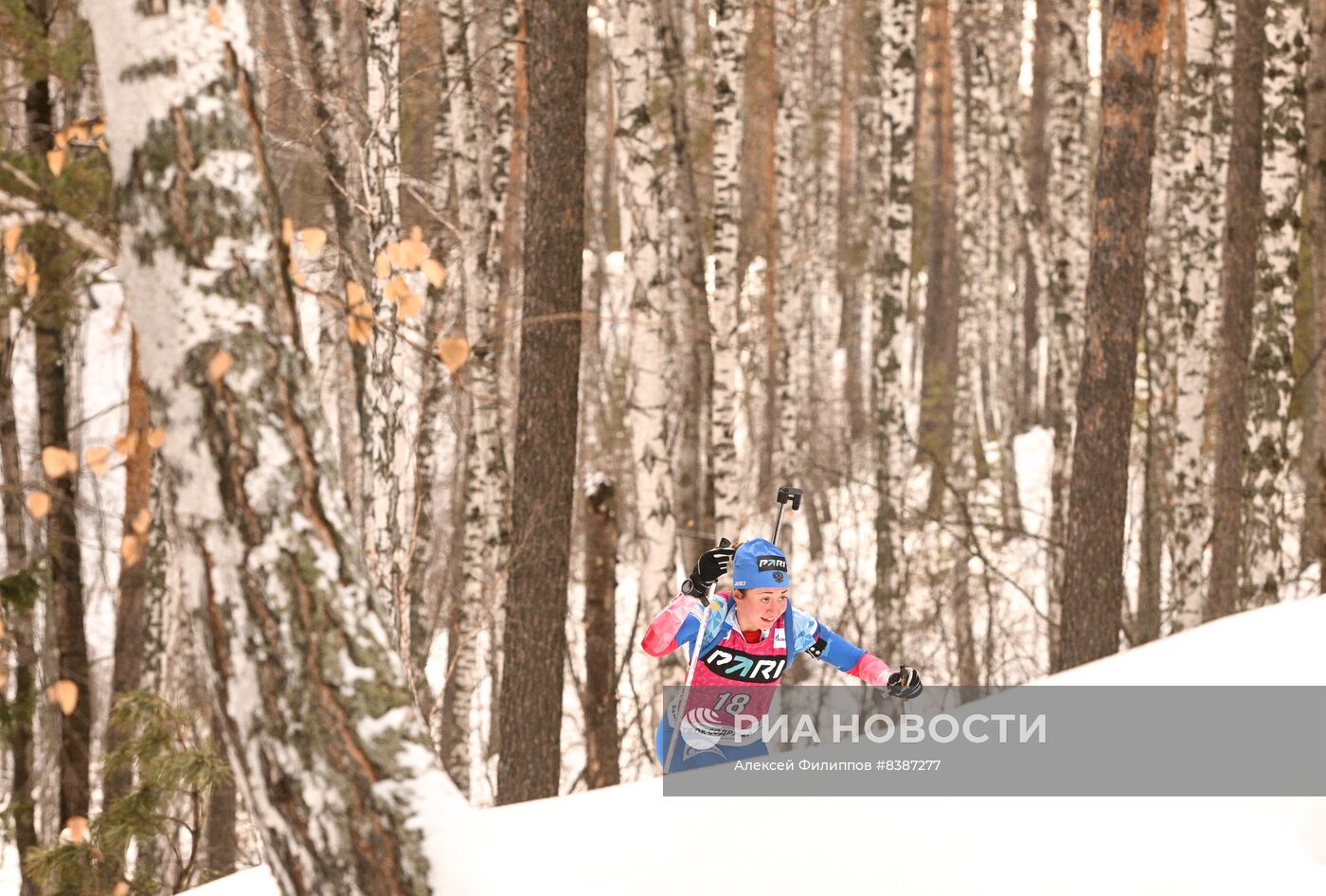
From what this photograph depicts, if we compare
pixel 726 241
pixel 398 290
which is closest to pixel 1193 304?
pixel 726 241

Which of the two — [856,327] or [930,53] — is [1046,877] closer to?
[930,53]

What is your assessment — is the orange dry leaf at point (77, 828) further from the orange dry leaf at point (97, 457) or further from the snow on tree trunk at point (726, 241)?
the snow on tree trunk at point (726, 241)

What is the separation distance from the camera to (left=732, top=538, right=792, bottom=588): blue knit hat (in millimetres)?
4422

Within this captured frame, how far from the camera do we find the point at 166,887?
7.14 meters

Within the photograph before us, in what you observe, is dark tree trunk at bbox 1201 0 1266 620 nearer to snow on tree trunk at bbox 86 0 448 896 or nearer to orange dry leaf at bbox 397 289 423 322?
orange dry leaf at bbox 397 289 423 322

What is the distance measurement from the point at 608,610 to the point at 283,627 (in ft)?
16.0

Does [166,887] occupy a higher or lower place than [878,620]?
lower

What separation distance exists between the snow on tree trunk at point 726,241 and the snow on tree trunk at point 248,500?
541 centimetres

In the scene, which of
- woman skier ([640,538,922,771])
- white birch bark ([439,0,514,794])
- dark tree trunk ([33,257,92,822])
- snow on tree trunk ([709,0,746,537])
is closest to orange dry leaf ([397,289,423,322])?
woman skier ([640,538,922,771])

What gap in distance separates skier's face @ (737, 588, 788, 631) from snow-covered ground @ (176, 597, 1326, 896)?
34.7 inches

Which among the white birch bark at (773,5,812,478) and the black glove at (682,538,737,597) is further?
the white birch bark at (773,5,812,478)

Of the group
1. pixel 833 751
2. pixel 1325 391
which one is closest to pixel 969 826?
pixel 833 751

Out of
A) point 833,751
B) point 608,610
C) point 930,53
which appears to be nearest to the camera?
point 833,751

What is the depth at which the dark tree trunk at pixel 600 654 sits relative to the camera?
691 cm
